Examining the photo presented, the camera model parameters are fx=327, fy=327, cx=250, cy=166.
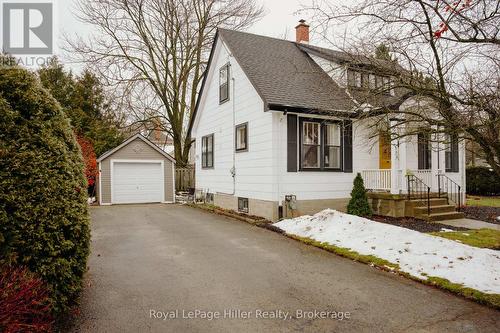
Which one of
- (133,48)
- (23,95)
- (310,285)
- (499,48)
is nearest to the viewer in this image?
(23,95)

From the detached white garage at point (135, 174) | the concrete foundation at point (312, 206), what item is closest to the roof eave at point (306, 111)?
the concrete foundation at point (312, 206)

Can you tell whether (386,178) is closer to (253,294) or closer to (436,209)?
(436,209)

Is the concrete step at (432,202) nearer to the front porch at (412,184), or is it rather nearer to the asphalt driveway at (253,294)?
the front porch at (412,184)

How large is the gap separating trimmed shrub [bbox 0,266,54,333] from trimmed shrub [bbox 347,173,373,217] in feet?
30.6

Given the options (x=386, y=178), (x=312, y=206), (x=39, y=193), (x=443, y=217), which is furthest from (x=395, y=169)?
(x=39, y=193)

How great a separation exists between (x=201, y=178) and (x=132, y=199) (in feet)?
13.6

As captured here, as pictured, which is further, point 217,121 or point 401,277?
point 217,121

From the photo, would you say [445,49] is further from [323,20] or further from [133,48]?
[133,48]

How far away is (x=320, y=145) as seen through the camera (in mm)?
11383

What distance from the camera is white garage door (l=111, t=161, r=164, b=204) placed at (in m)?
17.7

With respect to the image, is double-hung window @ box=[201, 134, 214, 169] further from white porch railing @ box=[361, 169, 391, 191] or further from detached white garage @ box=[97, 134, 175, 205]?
white porch railing @ box=[361, 169, 391, 191]

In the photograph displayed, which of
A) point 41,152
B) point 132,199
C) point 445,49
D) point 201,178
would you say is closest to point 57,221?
point 41,152

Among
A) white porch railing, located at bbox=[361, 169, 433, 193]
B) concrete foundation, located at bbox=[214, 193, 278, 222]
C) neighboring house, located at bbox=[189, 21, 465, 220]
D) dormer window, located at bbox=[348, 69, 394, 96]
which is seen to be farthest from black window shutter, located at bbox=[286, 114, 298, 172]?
dormer window, located at bbox=[348, 69, 394, 96]

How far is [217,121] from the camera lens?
49.1ft
